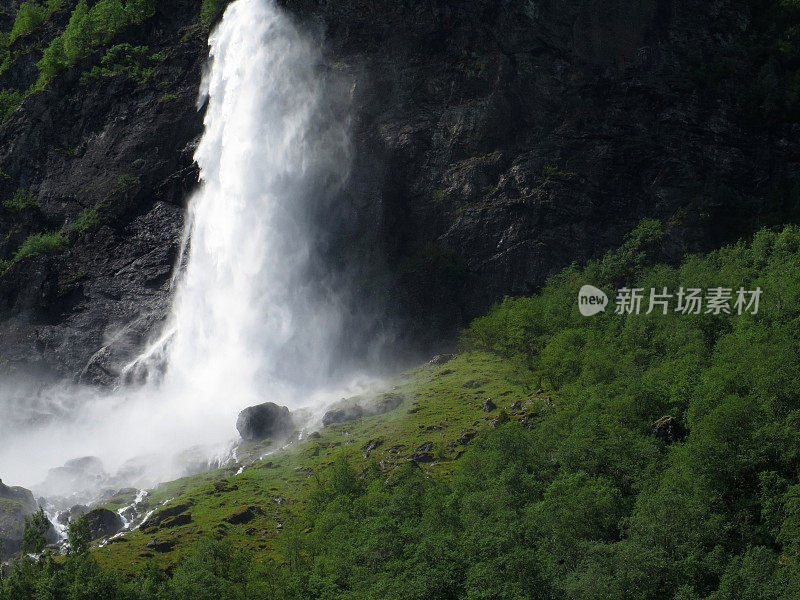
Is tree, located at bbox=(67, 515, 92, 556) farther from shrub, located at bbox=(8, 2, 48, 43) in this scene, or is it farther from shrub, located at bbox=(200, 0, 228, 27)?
shrub, located at bbox=(8, 2, 48, 43)

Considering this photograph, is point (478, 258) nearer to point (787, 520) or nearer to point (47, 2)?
point (787, 520)

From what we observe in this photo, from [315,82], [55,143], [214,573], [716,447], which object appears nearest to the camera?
[716,447]

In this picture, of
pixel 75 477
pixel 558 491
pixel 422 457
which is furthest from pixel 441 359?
pixel 558 491

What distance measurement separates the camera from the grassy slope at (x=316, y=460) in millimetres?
64375

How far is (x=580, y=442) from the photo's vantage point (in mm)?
53250

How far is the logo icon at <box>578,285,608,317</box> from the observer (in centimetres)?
8394

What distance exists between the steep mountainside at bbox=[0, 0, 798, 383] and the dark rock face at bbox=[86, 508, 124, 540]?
1500 inches

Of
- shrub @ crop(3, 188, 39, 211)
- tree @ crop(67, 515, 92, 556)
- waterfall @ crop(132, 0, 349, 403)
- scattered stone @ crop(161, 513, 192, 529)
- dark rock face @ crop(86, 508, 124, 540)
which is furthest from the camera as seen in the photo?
shrub @ crop(3, 188, 39, 211)

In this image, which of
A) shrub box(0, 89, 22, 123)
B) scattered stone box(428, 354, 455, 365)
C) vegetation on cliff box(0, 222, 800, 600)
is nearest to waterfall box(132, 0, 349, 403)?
scattered stone box(428, 354, 455, 365)

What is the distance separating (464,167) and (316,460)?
158ft

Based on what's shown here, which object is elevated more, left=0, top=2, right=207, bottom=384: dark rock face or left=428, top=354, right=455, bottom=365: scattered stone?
left=0, top=2, right=207, bottom=384: dark rock face

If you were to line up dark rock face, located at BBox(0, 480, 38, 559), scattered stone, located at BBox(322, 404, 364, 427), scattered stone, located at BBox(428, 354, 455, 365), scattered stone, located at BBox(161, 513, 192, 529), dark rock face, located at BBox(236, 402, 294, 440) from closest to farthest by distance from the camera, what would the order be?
dark rock face, located at BBox(0, 480, 38, 559) < scattered stone, located at BBox(161, 513, 192, 529) < dark rock face, located at BBox(236, 402, 294, 440) < scattered stone, located at BBox(322, 404, 364, 427) < scattered stone, located at BBox(428, 354, 455, 365)

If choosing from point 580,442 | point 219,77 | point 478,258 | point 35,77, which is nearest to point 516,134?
point 478,258

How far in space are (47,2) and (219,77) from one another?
62012mm
